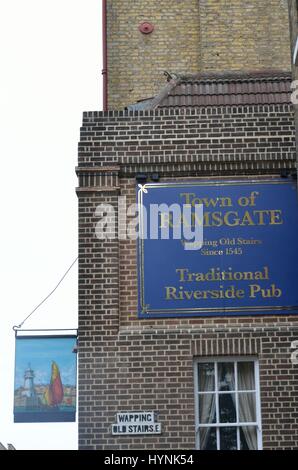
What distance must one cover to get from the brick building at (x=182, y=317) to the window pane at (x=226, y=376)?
2 centimetres

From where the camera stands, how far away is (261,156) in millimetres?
16031

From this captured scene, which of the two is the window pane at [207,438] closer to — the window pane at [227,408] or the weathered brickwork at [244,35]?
the window pane at [227,408]

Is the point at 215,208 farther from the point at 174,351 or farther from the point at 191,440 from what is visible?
the point at 191,440

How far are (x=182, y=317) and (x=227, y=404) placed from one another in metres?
1.39

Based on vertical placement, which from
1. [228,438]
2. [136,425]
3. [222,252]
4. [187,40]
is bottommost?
[228,438]

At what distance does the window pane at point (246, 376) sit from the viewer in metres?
15.3

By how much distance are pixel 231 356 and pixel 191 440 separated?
134cm

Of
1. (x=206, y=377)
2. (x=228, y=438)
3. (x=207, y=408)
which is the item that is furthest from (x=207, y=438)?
(x=206, y=377)

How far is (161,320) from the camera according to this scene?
1548cm

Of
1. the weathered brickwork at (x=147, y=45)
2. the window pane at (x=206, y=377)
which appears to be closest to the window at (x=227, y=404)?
the window pane at (x=206, y=377)

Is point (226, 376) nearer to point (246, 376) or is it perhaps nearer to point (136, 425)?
point (246, 376)

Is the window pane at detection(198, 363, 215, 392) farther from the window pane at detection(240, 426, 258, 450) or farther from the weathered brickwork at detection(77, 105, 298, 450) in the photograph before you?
the window pane at detection(240, 426, 258, 450)

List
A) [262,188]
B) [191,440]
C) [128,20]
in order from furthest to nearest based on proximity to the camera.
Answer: [128,20], [262,188], [191,440]

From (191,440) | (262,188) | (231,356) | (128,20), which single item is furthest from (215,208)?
(128,20)
